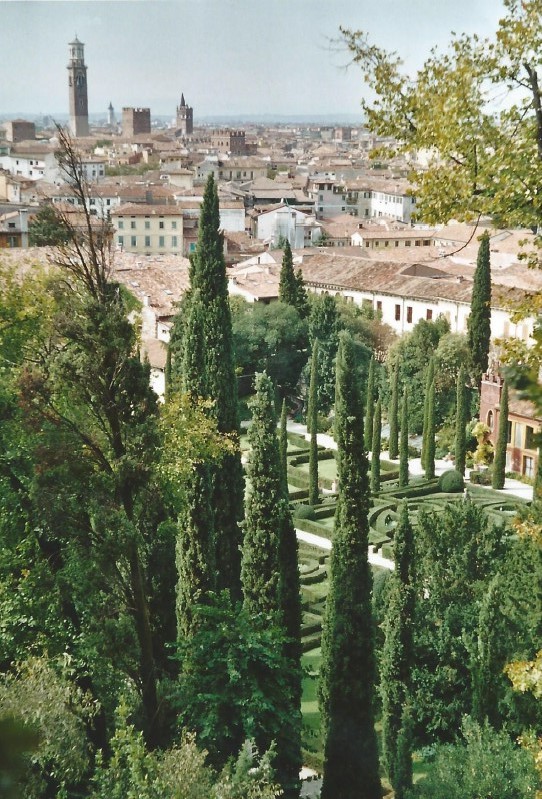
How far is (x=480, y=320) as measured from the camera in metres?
31.1

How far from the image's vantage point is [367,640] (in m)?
12.2

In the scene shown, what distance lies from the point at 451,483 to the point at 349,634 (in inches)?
619

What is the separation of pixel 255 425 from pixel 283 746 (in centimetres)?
410

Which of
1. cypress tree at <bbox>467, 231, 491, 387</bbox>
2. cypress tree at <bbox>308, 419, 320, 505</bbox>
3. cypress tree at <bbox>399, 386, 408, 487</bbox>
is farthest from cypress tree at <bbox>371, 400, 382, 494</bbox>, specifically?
cypress tree at <bbox>467, 231, 491, 387</bbox>

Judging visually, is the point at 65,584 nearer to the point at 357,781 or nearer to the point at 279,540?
the point at 279,540

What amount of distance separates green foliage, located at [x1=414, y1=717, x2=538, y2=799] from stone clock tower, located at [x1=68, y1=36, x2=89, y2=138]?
392 feet

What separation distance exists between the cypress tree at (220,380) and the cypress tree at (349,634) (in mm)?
3082

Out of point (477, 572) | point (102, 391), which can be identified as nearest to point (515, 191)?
point (102, 391)

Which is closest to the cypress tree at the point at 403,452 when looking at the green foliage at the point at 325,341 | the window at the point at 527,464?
the window at the point at 527,464

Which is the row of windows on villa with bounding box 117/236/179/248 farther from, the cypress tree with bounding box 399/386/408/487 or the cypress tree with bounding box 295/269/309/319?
the cypress tree with bounding box 399/386/408/487

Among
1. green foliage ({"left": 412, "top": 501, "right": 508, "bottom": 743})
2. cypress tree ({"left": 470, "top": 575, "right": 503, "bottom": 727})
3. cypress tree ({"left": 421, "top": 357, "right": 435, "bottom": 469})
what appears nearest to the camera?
cypress tree ({"left": 470, "top": 575, "right": 503, "bottom": 727})

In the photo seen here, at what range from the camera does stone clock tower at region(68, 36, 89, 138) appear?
12241cm

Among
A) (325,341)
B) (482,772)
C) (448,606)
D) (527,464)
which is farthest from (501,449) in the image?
(482,772)

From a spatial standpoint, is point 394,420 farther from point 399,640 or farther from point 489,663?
point 489,663
